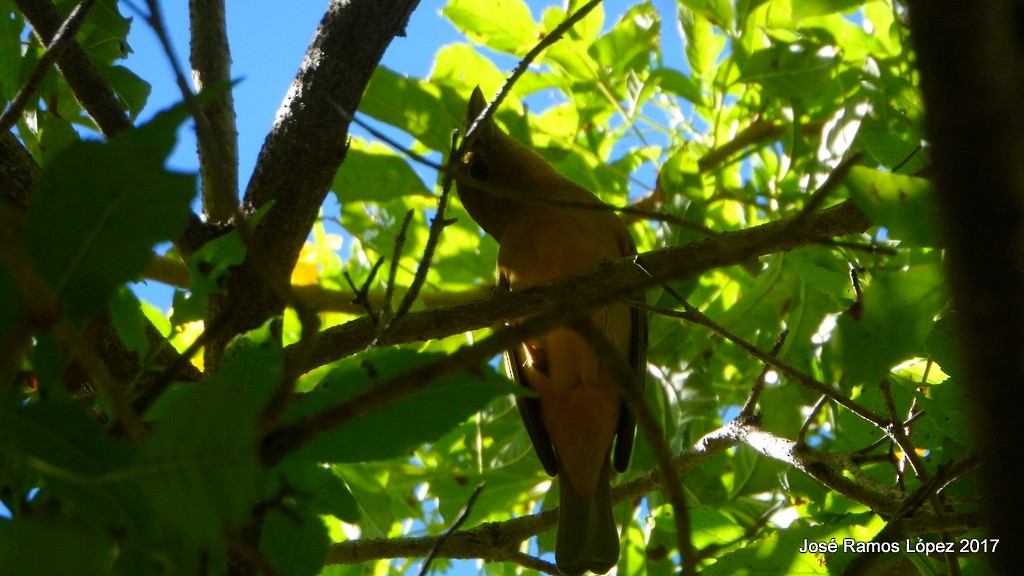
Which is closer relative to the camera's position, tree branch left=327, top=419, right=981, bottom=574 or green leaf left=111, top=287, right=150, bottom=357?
green leaf left=111, top=287, right=150, bottom=357

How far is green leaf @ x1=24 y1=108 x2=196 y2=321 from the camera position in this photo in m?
1.02

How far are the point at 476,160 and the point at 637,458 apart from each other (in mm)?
1595

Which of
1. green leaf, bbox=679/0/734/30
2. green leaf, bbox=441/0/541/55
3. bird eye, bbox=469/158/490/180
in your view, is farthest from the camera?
bird eye, bbox=469/158/490/180

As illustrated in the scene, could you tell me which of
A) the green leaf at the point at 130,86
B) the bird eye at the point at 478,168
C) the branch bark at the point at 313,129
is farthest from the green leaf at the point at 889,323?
the bird eye at the point at 478,168

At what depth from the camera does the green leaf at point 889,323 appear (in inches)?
51.7

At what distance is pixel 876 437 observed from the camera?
276cm

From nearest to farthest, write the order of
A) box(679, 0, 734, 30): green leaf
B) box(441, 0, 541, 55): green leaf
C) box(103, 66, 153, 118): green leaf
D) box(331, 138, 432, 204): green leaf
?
box(103, 66, 153, 118): green leaf → box(679, 0, 734, 30): green leaf → box(331, 138, 432, 204): green leaf → box(441, 0, 541, 55): green leaf

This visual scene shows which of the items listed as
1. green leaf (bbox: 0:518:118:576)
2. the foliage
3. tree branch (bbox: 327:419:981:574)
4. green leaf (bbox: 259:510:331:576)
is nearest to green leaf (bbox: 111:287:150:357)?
the foliage

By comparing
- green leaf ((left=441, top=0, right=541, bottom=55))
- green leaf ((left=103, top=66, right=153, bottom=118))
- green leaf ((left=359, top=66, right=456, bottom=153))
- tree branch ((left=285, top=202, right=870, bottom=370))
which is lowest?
tree branch ((left=285, top=202, right=870, bottom=370))

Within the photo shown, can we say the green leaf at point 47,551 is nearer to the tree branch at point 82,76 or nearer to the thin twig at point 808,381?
the thin twig at point 808,381

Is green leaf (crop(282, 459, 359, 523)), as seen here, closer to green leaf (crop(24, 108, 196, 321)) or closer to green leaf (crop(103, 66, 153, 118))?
green leaf (crop(24, 108, 196, 321))

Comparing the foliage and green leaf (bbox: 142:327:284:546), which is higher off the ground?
the foliage

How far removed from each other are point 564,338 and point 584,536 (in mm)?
947

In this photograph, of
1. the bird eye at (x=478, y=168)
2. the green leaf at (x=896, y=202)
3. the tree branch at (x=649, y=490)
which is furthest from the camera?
the bird eye at (x=478, y=168)
